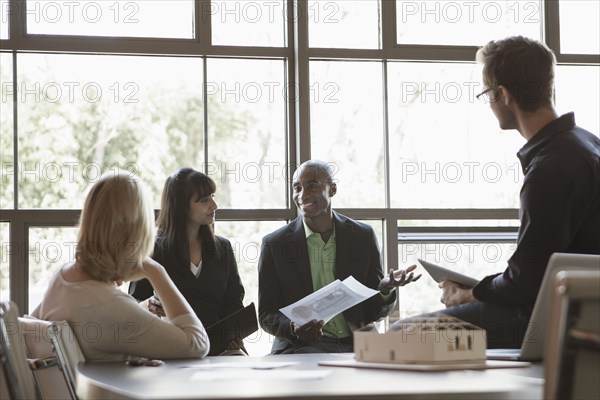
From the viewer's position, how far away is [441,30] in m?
5.61

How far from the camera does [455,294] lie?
8.41ft

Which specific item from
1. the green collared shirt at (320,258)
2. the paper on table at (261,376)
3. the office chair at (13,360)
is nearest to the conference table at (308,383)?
the paper on table at (261,376)

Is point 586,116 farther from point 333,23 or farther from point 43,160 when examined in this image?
point 43,160

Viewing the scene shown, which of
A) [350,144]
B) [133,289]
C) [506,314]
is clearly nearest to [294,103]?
[350,144]

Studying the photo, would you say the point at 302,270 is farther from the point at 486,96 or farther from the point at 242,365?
the point at 242,365

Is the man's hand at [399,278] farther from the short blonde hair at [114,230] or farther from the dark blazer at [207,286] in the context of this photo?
the short blonde hair at [114,230]

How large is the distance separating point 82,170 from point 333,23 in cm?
182

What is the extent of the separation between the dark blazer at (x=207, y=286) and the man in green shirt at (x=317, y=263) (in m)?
0.16

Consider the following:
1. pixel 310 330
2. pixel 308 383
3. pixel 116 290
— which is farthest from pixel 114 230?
pixel 310 330

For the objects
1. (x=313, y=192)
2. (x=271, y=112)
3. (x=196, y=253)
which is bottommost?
(x=196, y=253)

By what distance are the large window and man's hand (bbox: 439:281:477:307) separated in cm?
271

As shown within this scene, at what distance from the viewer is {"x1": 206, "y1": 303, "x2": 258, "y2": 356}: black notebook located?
3.97 metres

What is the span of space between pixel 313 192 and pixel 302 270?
44 cm

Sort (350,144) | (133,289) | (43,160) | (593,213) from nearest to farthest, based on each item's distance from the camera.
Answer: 1. (593,213)
2. (133,289)
3. (43,160)
4. (350,144)
